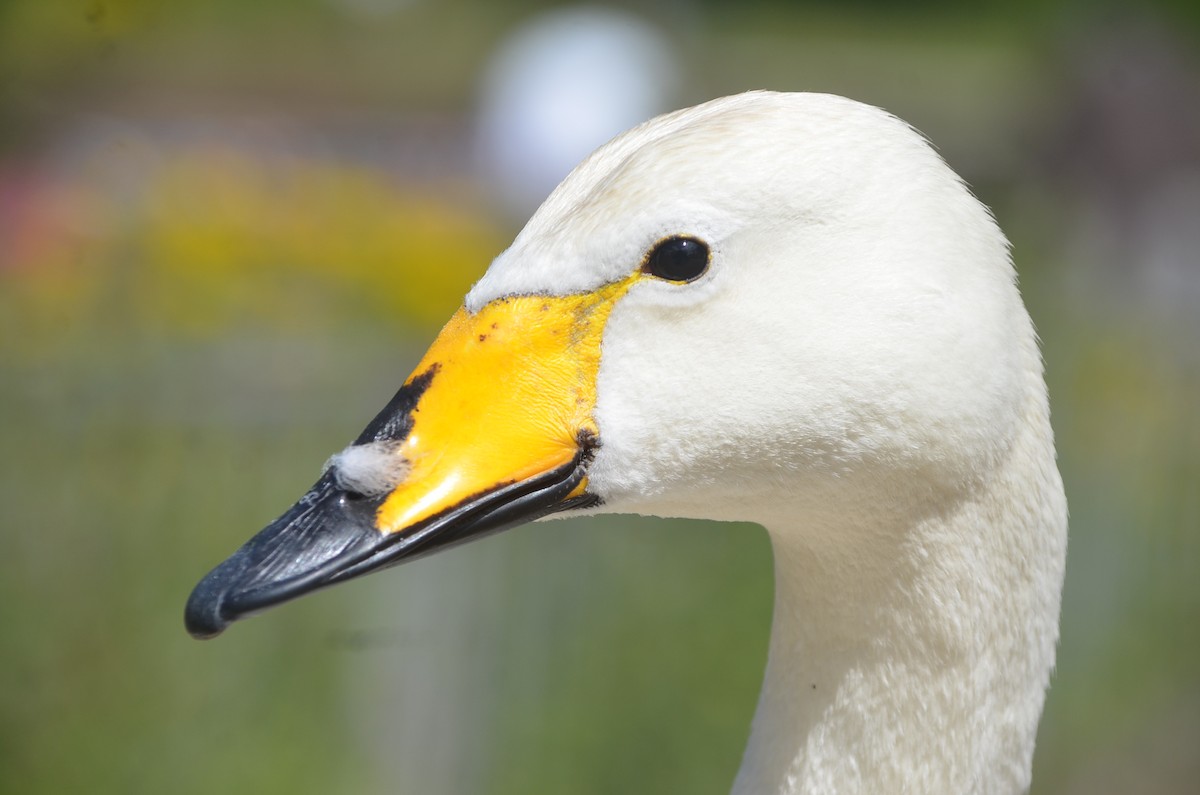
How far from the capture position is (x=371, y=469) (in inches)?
68.5

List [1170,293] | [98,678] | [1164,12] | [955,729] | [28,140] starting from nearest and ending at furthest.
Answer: [955,729], [98,678], [28,140], [1170,293], [1164,12]

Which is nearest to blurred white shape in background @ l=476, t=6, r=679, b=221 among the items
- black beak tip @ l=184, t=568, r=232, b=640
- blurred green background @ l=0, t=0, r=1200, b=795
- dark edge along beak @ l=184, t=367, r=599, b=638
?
blurred green background @ l=0, t=0, r=1200, b=795

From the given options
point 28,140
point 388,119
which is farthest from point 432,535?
point 388,119

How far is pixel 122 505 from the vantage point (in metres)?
4.68

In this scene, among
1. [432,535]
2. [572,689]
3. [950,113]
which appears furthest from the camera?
[950,113]

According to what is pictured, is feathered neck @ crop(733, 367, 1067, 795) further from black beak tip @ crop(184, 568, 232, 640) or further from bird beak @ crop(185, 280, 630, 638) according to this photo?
black beak tip @ crop(184, 568, 232, 640)

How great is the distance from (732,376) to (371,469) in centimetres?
51

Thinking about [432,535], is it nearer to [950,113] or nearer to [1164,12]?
[950,113]

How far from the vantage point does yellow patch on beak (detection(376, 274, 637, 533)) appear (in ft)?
5.70

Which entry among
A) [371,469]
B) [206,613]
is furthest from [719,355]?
[206,613]

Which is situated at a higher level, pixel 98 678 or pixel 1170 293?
pixel 98 678

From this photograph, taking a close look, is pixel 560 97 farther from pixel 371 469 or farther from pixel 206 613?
pixel 206 613

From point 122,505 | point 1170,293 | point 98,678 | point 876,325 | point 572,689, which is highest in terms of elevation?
point 876,325

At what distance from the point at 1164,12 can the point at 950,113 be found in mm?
7687
